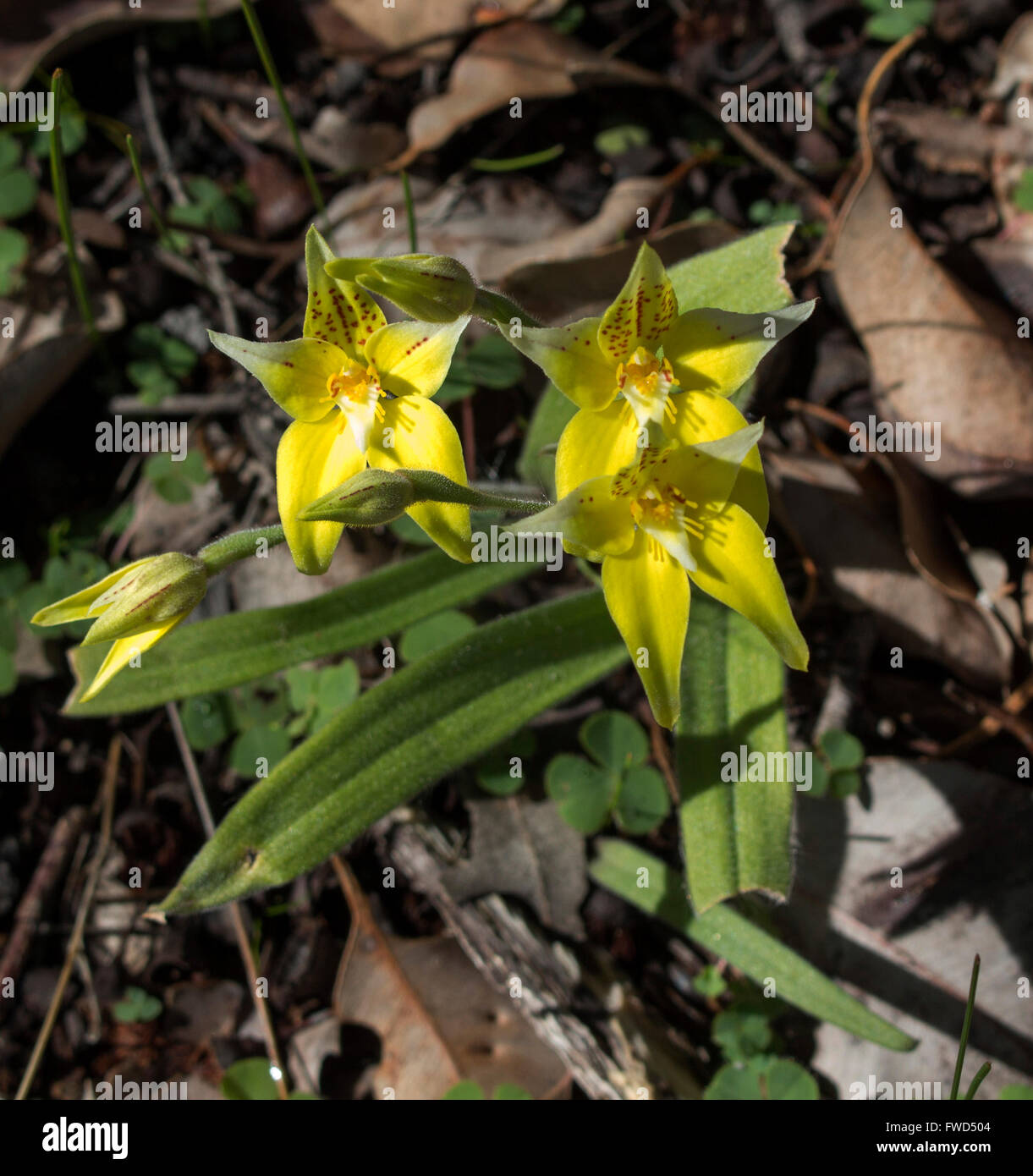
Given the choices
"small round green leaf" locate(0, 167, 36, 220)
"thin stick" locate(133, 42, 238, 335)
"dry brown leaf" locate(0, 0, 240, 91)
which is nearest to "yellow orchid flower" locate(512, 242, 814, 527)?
"thin stick" locate(133, 42, 238, 335)

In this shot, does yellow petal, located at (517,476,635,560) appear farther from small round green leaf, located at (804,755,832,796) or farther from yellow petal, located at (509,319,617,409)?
small round green leaf, located at (804,755,832,796)

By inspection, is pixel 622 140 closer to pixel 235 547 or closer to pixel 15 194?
pixel 15 194

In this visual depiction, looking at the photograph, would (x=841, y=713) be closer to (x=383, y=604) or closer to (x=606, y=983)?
(x=606, y=983)

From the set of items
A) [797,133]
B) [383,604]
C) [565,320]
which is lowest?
[383,604]

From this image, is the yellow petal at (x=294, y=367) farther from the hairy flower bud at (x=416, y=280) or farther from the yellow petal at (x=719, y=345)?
the yellow petal at (x=719, y=345)

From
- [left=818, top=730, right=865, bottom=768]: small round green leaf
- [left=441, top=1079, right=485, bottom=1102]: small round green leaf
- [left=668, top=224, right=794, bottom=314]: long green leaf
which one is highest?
[left=668, top=224, right=794, bottom=314]: long green leaf
